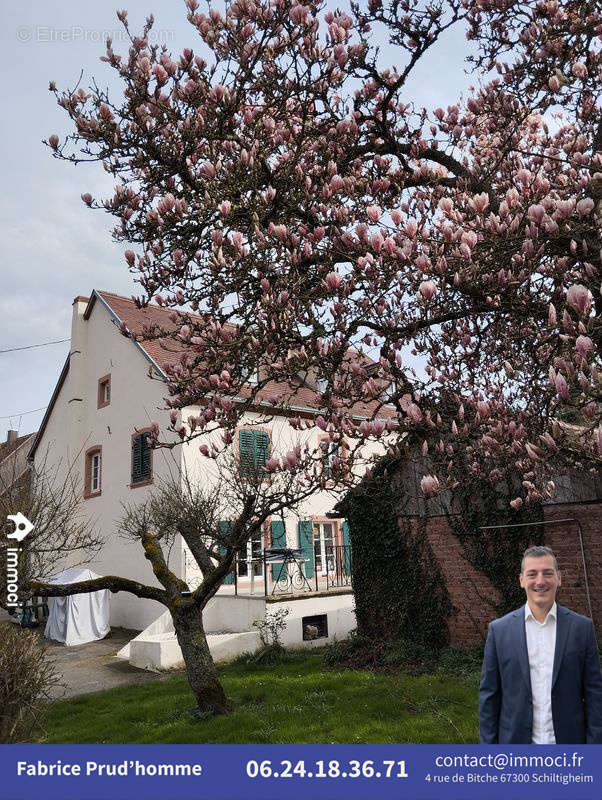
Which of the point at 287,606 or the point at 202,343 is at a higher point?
the point at 202,343

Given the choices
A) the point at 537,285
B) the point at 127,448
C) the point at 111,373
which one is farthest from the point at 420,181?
the point at 111,373

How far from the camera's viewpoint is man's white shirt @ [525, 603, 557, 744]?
350 cm

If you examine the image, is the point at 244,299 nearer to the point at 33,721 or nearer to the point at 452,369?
the point at 452,369

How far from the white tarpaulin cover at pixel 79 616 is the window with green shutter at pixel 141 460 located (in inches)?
143

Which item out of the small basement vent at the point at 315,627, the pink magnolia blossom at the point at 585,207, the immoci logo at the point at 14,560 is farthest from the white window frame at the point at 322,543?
the pink magnolia blossom at the point at 585,207

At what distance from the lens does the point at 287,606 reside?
17484 millimetres

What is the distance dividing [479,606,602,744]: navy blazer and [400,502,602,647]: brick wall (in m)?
8.91

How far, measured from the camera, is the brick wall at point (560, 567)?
11.7m

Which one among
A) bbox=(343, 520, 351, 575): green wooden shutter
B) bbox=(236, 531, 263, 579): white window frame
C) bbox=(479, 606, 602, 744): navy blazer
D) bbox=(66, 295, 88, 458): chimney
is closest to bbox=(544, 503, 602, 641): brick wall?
bbox=(479, 606, 602, 744): navy blazer

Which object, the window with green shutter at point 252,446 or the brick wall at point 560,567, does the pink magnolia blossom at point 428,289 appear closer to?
the brick wall at point 560,567

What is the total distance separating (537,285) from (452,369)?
3.46 metres

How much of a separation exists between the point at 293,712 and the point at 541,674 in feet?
24.2

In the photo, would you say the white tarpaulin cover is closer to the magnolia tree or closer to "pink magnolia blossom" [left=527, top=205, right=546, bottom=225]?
the magnolia tree

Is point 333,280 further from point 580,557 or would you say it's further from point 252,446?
point 252,446
